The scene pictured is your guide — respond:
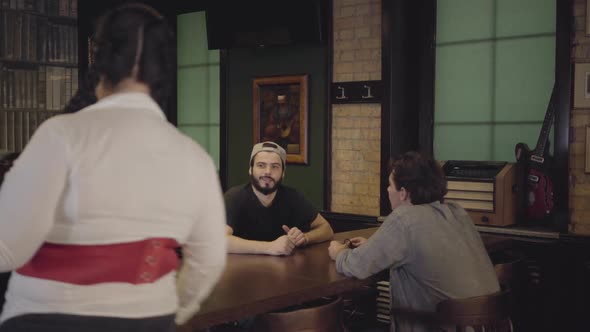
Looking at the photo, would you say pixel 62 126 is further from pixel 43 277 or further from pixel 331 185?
pixel 331 185

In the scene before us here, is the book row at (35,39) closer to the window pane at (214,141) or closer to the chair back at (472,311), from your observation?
the window pane at (214,141)

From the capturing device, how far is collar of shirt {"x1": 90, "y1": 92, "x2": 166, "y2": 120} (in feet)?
4.76

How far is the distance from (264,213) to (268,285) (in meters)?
1.31

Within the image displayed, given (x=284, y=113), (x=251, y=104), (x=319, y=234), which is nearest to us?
(x=319, y=234)

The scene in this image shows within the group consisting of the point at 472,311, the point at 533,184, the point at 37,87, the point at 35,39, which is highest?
the point at 35,39

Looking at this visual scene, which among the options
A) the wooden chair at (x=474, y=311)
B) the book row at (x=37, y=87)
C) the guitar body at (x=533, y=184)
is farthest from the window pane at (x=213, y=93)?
the wooden chair at (x=474, y=311)

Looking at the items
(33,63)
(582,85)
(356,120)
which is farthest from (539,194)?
(33,63)

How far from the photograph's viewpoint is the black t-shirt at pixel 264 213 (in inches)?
155

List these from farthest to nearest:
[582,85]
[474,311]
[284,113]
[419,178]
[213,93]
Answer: [213,93]
[284,113]
[582,85]
[419,178]
[474,311]

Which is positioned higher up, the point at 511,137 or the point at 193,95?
the point at 193,95

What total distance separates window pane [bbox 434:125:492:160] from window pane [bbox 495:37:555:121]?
17cm

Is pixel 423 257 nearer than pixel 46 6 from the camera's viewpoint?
Yes

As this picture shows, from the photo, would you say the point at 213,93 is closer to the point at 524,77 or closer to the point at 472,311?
the point at 524,77

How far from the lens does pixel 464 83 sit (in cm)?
494
